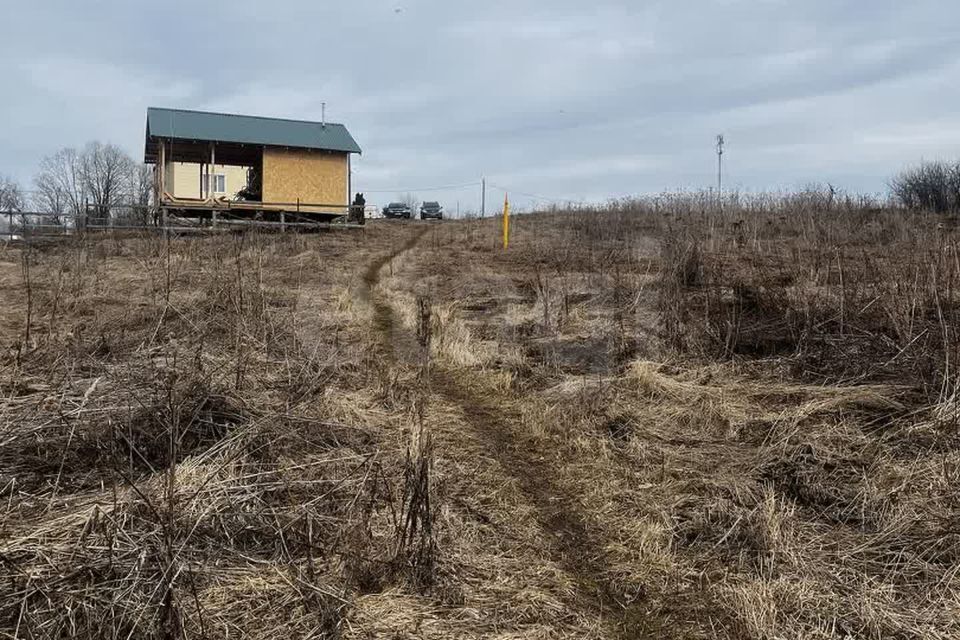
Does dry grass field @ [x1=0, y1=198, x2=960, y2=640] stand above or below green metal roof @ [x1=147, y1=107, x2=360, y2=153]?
below

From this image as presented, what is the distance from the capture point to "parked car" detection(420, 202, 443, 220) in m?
38.8

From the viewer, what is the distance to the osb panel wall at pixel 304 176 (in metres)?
24.7

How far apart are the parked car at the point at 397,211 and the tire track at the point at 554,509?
31.3m

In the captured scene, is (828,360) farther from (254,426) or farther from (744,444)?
(254,426)

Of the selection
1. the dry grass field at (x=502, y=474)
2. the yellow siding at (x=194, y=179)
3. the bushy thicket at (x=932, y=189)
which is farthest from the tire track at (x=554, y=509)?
the yellow siding at (x=194, y=179)

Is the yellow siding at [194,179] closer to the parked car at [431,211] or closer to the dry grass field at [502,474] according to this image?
the parked car at [431,211]

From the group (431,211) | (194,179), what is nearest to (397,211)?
(431,211)

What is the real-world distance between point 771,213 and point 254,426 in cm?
1722

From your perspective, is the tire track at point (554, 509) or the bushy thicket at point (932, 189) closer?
the tire track at point (554, 509)

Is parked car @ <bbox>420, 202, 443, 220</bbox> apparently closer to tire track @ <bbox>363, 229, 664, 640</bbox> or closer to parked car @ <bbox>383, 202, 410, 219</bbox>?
parked car @ <bbox>383, 202, 410, 219</bbox>

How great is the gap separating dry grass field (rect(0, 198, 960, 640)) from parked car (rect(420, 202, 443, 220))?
30.6m

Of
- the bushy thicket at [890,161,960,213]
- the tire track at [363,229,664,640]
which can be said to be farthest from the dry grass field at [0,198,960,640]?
the bushy thicket at [890,161,960,213]

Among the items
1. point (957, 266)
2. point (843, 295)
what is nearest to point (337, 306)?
point (843, 295)

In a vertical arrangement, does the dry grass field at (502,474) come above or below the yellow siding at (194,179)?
below
